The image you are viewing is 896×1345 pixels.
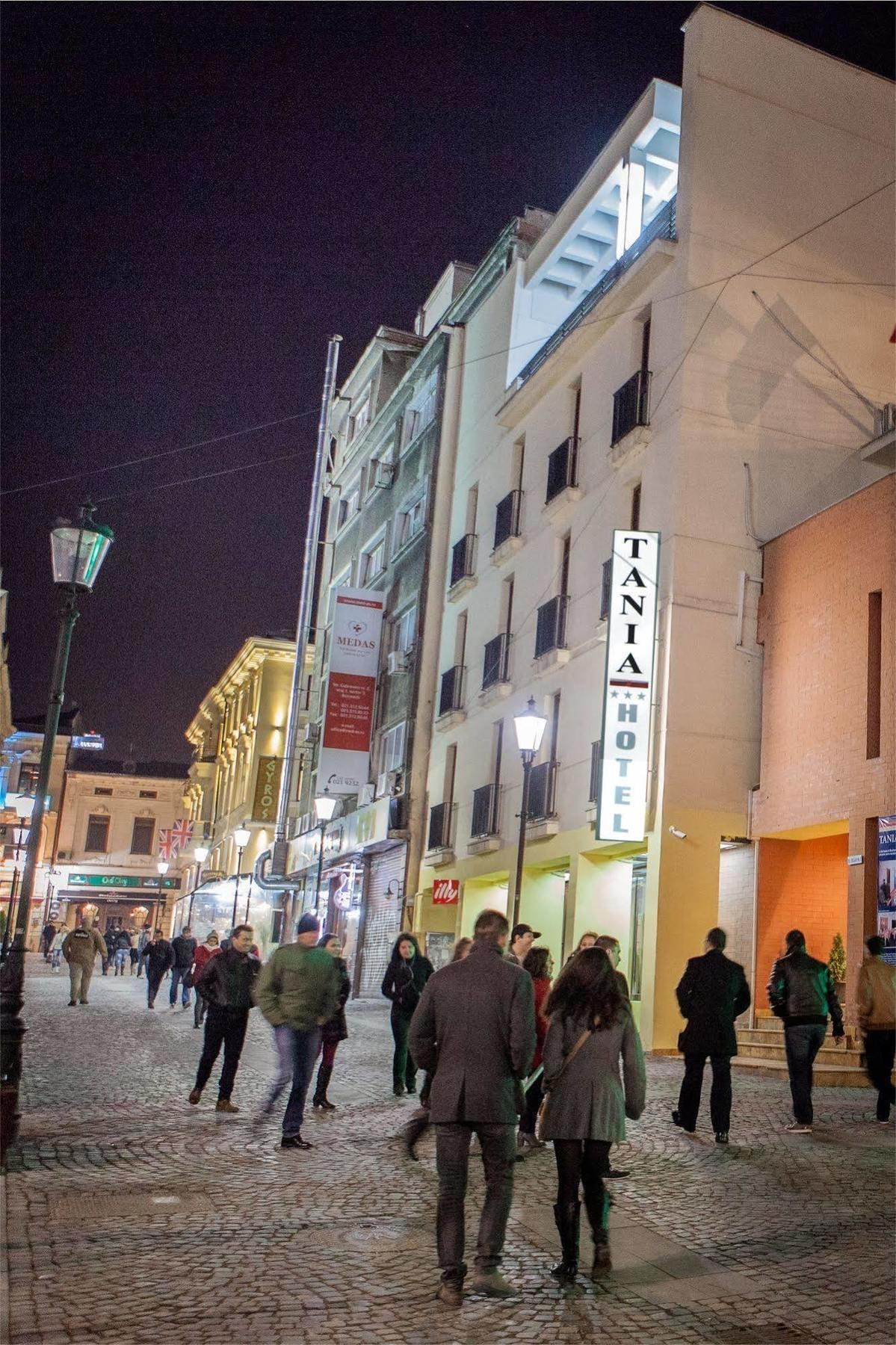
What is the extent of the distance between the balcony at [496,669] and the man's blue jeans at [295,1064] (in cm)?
1598

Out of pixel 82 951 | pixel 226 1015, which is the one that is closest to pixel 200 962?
pixel 82 951

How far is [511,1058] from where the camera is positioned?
19.0 ft

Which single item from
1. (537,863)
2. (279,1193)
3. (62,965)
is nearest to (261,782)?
(62,965)

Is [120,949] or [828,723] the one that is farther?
[120,949]

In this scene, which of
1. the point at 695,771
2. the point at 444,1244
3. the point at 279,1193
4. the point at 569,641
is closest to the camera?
the point at 444,1244

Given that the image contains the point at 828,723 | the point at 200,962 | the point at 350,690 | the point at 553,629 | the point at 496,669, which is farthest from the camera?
the point at 350,690

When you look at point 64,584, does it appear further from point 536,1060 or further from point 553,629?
point 553,629

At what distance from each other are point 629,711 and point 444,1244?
44.3ft

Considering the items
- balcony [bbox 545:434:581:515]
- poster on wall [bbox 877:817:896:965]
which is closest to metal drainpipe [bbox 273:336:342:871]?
balcony [bbox 545:434:581:515]

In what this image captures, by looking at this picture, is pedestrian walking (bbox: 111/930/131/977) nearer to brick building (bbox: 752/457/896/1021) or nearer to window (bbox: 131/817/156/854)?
brick building (bbox: 752/457/896/1021)

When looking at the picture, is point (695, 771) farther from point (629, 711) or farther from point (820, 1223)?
point (820, 1223)

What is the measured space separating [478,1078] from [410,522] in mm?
29487

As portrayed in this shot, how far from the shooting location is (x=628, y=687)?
18672 mm

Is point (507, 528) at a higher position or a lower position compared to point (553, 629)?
higher
